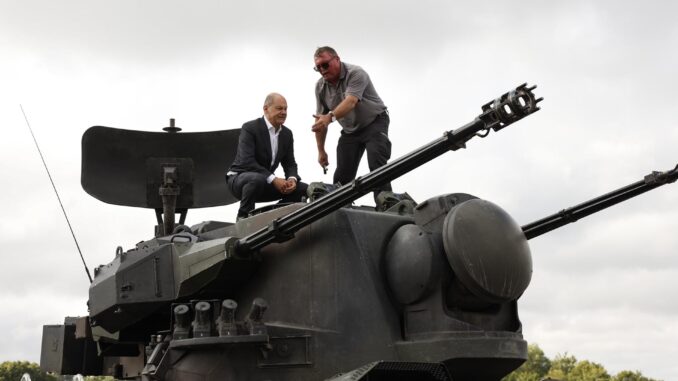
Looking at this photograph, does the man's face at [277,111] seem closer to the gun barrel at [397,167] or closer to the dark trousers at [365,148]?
the dark trousers at [365,148]

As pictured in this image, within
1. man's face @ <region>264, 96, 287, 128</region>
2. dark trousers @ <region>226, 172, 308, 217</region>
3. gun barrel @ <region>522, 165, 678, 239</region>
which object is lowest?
gun barrel @ <region>522, 165, 678, 239</region>

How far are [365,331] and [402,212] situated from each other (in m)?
1.73

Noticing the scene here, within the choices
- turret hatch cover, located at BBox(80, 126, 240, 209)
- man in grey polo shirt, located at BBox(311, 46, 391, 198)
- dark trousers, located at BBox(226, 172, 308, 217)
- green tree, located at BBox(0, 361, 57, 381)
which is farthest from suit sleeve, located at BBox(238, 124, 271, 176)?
green tree, located at BBox(0, 361, 57, 381)

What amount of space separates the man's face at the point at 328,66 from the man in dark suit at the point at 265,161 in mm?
656

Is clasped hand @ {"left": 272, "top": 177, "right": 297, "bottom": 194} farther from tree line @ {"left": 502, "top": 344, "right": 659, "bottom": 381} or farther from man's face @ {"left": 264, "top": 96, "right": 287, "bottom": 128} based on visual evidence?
tree line @ {"left": 502, "top": 344, "right": 659, "bottom": 381}

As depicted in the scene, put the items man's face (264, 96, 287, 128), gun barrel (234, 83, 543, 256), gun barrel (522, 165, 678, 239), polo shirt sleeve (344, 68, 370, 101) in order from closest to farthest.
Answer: gun barrel (234, 83, 543, 256), gun barrel (522, 165, 678, 239), polo shirt sleeve (344, 68, 370, 101), man's face (264, 96, 287, 128)

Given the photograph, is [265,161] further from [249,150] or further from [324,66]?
[324,66]

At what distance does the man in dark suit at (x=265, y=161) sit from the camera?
1245 centimetres

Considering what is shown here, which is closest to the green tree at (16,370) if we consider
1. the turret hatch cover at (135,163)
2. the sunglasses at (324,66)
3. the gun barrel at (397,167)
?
the turret hatch cover at (135,163)

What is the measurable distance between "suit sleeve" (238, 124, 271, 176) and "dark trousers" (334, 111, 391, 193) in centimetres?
107

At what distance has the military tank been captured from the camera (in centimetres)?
1054

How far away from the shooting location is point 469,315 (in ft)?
36.1

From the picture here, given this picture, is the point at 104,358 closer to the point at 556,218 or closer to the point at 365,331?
the point at 365,331

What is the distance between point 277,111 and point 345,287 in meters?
3.10
